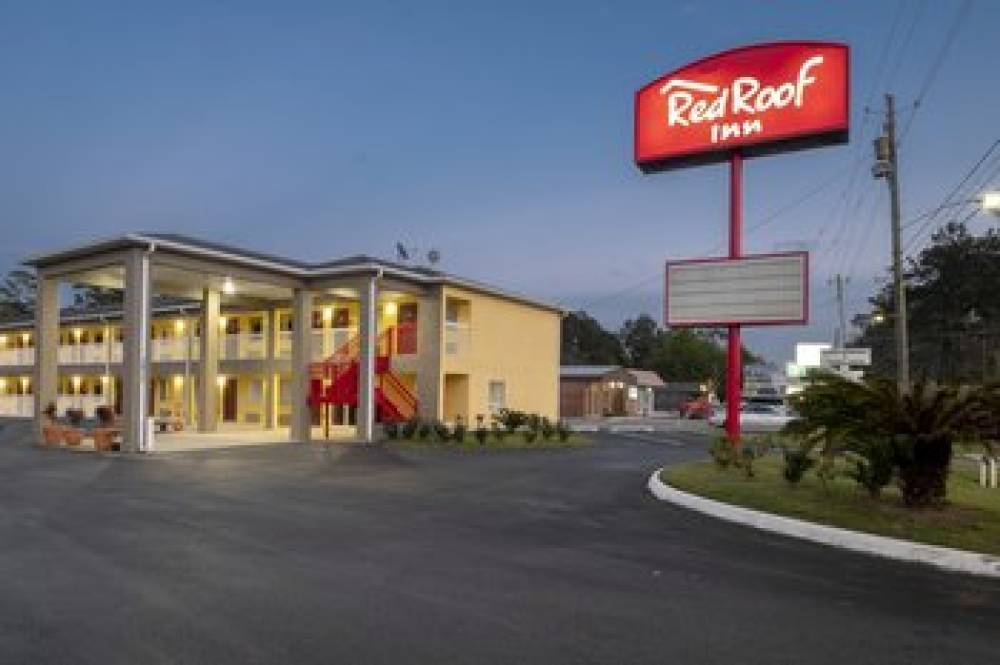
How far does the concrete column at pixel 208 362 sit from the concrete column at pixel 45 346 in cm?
527

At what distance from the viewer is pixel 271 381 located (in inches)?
1529

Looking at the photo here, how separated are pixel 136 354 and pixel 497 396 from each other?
15.6m

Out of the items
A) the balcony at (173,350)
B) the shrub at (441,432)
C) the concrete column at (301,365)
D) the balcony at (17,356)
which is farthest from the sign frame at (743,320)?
the balcony at (17,356)

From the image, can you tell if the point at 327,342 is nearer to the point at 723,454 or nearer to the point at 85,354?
the point at 85,354

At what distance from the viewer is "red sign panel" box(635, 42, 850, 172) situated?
62.9 ft

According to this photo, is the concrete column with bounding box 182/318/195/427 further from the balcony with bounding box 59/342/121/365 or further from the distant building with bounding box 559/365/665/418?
the distant building with bounding box 559/365/665/418

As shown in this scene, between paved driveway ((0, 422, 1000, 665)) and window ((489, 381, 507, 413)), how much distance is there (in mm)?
21501

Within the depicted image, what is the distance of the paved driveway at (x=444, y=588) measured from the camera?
6109 millimetres

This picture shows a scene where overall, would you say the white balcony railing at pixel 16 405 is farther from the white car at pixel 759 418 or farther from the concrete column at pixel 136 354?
the white car at pixel 759 418

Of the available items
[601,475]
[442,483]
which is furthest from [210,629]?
[601,475]

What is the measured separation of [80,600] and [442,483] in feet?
33.9

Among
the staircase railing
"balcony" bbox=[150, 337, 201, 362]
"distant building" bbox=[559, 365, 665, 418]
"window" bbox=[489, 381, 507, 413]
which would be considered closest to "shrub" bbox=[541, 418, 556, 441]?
the staircase railing

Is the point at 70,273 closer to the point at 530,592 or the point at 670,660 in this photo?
the point at 530,592

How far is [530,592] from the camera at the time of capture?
7750 millimetres
